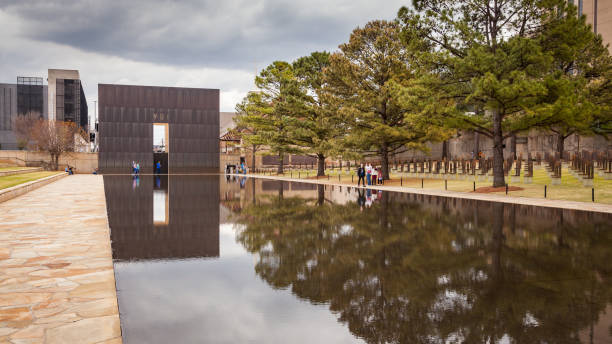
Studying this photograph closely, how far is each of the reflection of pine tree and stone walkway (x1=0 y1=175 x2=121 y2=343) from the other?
2408 mm

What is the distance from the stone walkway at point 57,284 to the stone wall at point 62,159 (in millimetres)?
60139

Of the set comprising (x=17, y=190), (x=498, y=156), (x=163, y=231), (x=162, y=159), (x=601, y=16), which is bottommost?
(x=163, y=231)

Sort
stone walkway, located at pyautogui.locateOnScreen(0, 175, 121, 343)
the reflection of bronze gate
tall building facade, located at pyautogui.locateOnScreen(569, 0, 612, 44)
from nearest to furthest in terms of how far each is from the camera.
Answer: stone walkway, located at pyautogui.locateOnScreen(0, 175, 121, 343) < tall building facade, located at pyautogui.locateOnScreen(569, 0, 612, 44) < the reflection of bronze gate

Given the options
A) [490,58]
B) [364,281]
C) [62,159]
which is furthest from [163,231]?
[62,159]

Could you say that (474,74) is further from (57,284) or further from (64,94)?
(64,94)

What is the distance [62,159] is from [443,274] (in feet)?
229

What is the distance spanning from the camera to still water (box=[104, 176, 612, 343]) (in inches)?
177

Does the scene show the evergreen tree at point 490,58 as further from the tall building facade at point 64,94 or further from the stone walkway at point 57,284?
the tall building facade at point 64,94

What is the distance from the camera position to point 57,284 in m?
5.83

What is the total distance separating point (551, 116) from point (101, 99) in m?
60.5

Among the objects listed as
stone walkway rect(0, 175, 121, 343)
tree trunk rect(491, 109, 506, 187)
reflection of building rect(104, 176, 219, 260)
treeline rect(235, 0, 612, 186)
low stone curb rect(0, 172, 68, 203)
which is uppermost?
treeline rect(235, 0, 612, 186)

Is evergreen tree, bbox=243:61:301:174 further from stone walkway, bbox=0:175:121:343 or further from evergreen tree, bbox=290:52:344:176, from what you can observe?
stone walkway, bbox=0:175:121:343

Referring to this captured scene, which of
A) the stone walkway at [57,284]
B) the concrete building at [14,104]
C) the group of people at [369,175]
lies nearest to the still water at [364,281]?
the stone walkway at [57,284]

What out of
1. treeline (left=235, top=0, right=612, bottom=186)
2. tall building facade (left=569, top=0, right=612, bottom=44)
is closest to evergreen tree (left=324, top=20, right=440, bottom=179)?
treeline (left=235, top=0, right=612, bottom=186)
